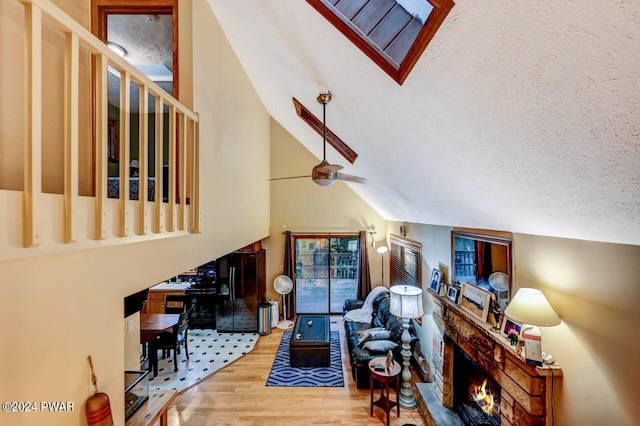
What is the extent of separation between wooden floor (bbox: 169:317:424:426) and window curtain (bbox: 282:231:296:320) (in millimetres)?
2348

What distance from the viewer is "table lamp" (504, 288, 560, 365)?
1.95m

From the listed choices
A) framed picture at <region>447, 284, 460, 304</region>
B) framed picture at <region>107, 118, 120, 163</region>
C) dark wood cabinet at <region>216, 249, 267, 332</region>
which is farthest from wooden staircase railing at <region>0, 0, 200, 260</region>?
dark wood cabinet at <region>216, 249, 267, 332</region>

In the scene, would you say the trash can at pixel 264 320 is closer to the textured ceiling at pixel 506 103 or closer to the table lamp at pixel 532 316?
the textured ceiling at pixel 506 103

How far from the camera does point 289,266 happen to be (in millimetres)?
7039

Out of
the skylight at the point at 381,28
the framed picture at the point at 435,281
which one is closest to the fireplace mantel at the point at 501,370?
the framed picture at the point at 435,281

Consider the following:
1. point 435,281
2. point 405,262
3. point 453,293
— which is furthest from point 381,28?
point 405,262

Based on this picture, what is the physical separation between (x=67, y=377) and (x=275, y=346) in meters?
4.85

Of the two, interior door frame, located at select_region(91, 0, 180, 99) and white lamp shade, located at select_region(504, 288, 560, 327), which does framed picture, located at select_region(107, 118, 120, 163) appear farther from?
white lamp shade, located at select_region(504, 288, 560, 327)

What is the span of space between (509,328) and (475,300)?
1.90ft

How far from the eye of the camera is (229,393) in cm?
423

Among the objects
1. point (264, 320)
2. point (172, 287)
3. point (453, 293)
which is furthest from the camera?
point (172, 287)

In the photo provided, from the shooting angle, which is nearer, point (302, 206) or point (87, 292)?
point (87, 292)

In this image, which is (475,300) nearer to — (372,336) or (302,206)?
(372,336)

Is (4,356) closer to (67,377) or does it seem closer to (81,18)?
(67,377)
